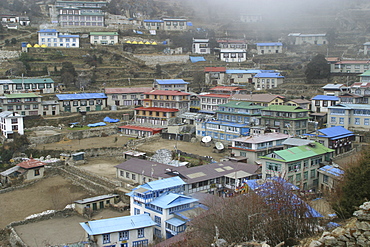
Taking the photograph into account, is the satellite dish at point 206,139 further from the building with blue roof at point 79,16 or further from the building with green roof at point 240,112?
the building with blue roof at point 79,16

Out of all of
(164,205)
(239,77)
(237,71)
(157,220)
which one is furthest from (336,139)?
(237,71)

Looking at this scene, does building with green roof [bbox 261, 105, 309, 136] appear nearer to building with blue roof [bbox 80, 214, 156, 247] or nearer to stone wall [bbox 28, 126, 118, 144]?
stone wall [bbox 28, 126, 118, 144]

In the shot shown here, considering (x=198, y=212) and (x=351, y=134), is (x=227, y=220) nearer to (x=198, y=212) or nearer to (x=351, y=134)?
(x=198, y=212)

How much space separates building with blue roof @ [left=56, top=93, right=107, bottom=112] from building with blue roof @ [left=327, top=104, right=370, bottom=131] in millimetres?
19456

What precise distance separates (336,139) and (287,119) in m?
4.35

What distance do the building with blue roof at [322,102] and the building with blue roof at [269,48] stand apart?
18.2m

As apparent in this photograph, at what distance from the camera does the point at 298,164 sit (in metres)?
20.8

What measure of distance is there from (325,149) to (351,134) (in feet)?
12.7

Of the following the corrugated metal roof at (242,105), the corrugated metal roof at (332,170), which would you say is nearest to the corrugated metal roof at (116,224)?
the corrugated metal roof at (332,170)

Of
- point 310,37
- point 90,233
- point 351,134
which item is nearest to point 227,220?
point 90,233

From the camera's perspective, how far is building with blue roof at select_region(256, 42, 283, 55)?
161ft

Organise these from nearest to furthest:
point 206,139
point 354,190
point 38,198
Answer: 1. point 354,190
2. point 38,198
3. point 206,139

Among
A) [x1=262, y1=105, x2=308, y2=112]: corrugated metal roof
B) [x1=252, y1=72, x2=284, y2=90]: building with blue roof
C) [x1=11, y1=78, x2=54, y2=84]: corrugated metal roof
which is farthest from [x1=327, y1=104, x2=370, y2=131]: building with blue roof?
[x1=11, y1=78, x2=54, y2=84]: corrugated metal roof

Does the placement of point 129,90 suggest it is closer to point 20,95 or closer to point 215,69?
point 215,69
